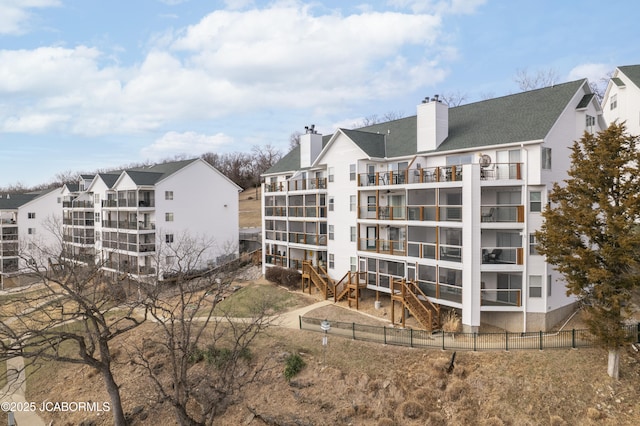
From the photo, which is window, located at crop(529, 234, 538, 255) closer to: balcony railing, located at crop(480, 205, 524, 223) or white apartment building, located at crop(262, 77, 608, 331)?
white apartment building, located at crop(262, 77, 608, 331)

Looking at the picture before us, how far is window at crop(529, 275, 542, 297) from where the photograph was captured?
72.4 ft

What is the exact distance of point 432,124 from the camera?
26828 millimetres

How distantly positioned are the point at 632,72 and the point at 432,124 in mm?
21482

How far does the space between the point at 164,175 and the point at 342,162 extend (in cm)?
2160

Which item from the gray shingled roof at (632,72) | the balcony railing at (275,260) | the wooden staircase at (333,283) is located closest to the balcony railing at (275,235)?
the balcony railing at (275,260)

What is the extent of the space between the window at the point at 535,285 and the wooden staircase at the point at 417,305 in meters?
5.18

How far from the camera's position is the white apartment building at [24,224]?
5700cm

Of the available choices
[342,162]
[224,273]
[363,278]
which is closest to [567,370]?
[363,278]

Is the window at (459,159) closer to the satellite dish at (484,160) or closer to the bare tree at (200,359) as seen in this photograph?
the satellite dish at (484,160)

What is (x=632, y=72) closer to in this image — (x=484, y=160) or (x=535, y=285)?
(x=484, y=160)

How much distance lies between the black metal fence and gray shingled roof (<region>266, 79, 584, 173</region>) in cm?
1064

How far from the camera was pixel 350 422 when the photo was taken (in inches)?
697

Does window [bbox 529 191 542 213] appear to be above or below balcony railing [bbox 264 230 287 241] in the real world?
above

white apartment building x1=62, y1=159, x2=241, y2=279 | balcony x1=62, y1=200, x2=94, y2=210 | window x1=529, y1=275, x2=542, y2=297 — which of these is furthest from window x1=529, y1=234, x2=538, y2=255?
balcony x1=62, y1=200, x2=94, y2=210
